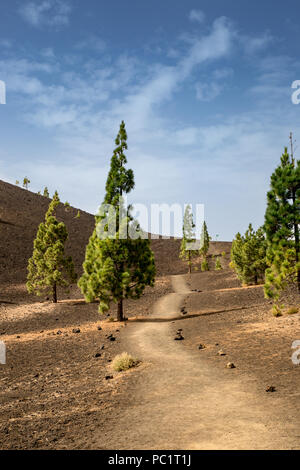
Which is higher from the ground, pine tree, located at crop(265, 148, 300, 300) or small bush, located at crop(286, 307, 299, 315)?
pine tree, located at crop(265, 148, 300, 300)

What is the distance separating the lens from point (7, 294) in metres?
44.8

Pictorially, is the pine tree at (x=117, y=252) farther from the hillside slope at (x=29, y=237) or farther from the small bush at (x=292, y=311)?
the hillside slope at (x=29, y=237)

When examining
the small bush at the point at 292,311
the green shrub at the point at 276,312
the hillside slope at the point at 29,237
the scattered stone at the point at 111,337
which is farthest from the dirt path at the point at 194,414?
the hillside slope at the point at 29,237

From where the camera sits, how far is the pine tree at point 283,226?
19.6 meters

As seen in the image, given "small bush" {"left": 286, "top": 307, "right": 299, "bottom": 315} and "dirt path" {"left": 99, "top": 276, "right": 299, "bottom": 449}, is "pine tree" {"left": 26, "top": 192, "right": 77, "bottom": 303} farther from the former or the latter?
"dirt path" {"left": 99, "top": 276, "right": 299, "bottom": 449}

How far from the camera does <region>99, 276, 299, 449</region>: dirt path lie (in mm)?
6523

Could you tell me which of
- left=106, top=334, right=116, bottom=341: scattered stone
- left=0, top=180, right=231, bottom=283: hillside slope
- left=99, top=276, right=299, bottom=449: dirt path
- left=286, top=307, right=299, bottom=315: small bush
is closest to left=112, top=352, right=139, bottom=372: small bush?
left=99, top=276, right=299, bottom=449: dirt path

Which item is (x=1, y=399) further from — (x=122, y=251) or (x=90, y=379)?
(x=122, y=251)

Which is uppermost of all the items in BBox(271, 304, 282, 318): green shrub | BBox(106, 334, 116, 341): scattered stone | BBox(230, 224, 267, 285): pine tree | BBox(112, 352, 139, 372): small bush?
BBox(230, 224, 267, 285): pine tree

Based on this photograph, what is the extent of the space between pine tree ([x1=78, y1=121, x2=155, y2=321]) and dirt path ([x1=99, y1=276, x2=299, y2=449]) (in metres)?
9.51

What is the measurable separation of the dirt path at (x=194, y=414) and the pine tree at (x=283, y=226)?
9.27 meters

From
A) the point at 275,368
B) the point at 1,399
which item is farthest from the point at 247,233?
the point at 1,399

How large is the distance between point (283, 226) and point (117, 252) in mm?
10521

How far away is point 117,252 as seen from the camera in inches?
883
